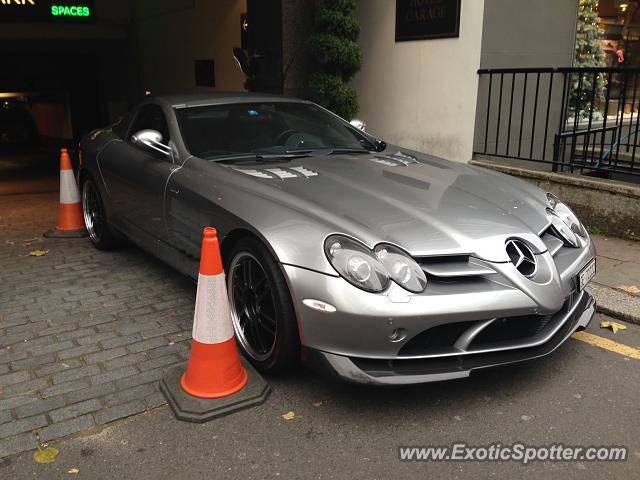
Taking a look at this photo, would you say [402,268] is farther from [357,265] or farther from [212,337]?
[212,337]

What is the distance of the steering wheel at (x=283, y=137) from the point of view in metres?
4.52

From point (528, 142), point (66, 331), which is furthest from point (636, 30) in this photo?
point (66, 331)

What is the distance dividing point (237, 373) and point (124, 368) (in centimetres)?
76

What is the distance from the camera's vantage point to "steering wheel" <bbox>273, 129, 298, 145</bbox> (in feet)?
14.8

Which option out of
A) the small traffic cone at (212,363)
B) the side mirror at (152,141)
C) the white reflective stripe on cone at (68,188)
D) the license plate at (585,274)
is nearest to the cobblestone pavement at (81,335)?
the small traffic cone at (212,363)

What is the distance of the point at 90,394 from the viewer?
3260 millimetres

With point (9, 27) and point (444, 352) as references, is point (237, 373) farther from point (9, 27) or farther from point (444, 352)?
point (9, 27)

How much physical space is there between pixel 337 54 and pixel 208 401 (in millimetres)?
6128

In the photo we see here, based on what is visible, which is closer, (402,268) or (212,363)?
(402,268)

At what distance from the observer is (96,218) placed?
6.02m

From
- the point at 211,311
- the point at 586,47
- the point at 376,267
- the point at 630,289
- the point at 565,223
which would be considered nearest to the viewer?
the point at 376,267

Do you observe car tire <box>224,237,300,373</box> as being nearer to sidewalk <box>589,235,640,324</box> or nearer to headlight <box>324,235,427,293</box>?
headlight <box>324,235,427,293</box>

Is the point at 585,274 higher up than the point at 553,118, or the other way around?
the point at 553,118

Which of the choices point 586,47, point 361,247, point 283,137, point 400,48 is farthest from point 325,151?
point 586,47
